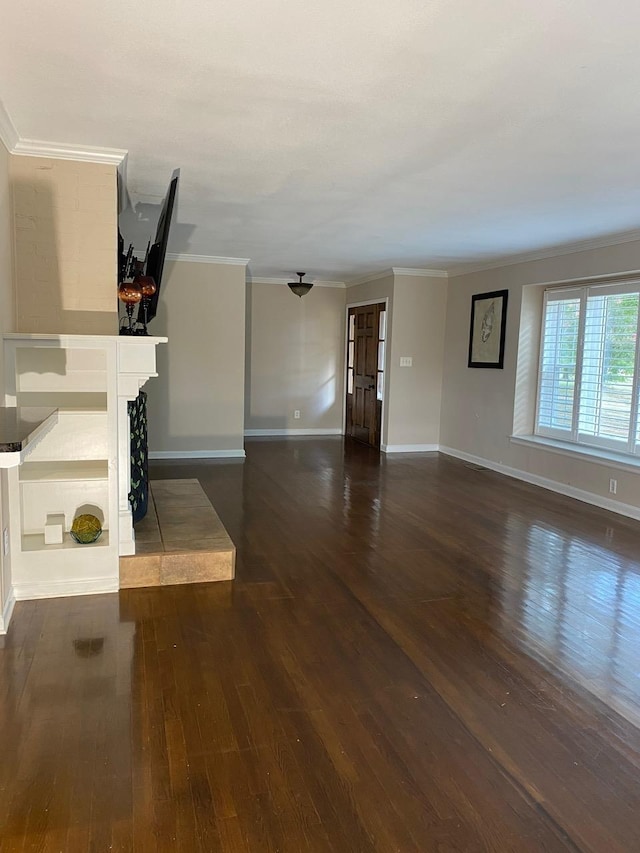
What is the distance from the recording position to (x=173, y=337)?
7.00 meters

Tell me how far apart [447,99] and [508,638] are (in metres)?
2.47

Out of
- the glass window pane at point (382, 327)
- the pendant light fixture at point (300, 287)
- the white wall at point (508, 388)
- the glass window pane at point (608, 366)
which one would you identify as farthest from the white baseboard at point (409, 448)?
the glass window pane at point (608, 366)

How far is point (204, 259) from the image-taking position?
6961 mm

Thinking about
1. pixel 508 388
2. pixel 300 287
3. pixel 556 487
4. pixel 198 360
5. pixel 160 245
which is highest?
pixel 300 287

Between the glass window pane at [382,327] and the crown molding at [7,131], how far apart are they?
5.50 metres

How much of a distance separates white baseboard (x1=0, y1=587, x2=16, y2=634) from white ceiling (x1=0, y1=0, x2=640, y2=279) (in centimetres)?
234

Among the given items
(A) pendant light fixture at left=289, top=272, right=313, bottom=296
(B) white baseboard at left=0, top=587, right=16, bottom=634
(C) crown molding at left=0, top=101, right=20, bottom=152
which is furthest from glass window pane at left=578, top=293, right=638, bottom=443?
(B) white baseboard at left=0, top=587, right=16, bottom=634

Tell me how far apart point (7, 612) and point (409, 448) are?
5.89 meters

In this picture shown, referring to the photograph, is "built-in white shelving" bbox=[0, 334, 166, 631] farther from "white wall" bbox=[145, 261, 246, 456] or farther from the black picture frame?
the black picture frame

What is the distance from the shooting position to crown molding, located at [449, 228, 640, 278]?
5.18 meters

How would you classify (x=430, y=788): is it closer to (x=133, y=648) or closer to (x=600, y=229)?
(x=133, y=648)

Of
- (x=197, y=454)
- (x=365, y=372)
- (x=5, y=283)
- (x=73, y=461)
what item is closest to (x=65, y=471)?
(x=73, y=461)

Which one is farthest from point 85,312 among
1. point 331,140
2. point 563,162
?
point 563,162

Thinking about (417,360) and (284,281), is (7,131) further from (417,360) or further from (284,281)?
(284,281)
